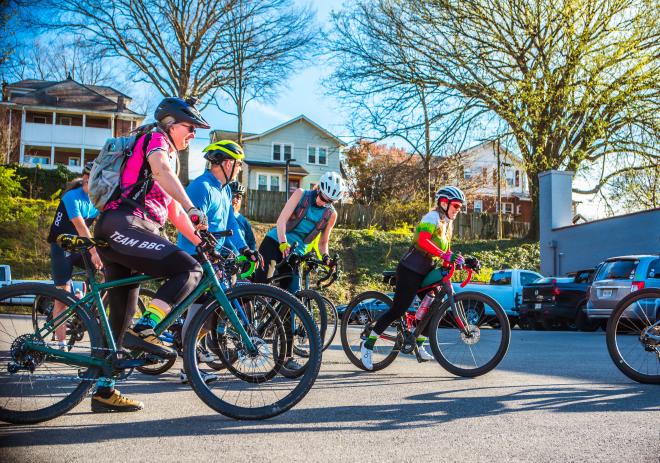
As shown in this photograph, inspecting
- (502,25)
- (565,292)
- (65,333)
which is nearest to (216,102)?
(502,25)

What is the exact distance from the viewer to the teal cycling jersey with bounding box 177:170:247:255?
6.26m

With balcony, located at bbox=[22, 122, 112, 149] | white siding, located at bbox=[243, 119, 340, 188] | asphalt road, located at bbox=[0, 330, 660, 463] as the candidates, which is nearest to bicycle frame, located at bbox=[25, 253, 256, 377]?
asphalt road, located at bbox=[0, 330, 660, 463]

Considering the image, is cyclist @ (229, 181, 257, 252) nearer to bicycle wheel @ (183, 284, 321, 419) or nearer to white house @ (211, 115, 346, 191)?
bicycle wheel @ (183, 284, 321, 419)

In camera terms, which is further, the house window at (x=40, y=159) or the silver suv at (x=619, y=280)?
the house window at (x=40, y=159)

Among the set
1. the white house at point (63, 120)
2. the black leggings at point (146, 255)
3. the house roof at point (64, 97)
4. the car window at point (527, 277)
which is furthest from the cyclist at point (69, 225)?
the house roof at point (64, 97)

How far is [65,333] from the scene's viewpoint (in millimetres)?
4566

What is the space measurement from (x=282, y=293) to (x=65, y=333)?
4.52ft

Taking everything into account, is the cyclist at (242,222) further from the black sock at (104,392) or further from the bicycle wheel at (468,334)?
the black sock at (104,392)

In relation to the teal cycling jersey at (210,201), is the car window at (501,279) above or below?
below

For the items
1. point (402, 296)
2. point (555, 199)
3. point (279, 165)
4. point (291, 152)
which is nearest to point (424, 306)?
point (402, 296)

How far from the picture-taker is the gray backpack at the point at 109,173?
4.60 m

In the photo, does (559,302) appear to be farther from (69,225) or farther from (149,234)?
(149,234)


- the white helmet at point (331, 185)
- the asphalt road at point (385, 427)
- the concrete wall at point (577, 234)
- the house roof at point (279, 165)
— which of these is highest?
the house roof at point (279, 165)

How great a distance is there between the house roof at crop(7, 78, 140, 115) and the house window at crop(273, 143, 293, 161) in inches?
446
